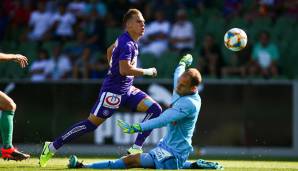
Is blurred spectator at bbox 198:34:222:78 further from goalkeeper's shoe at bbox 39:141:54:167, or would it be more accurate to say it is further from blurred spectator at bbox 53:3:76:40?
goalkeeper's shoe at bbox 39:141:54:167

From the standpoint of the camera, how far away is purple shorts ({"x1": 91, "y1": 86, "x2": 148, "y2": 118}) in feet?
40.5

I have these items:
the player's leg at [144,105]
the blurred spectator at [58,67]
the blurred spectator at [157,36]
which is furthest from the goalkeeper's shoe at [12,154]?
the blurred spectator at [157,36]

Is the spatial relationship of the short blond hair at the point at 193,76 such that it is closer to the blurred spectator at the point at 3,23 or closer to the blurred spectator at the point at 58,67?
the blurred spectator at the point at 58,67

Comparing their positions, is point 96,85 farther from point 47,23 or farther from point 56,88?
point 47,23

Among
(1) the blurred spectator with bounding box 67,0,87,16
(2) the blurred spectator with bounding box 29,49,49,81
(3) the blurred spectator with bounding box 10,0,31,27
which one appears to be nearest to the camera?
(2) the blurred spectator with bounding box 29,49,49,81

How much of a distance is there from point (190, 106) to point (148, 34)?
10147 millimetres

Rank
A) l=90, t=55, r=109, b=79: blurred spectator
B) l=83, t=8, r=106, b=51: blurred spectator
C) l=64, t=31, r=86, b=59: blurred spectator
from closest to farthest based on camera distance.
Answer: l=90, t=55, r=109, b=79: blurred spectator < l=64, t=31, r=86, b=59: blurred spectator < l=83, t=8, r=106, b=51: blurred spectator

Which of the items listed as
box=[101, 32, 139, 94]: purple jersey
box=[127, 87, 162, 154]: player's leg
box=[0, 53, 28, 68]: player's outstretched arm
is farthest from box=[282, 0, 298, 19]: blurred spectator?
box=[0, 53, 28, 68]: player's outstretched arm

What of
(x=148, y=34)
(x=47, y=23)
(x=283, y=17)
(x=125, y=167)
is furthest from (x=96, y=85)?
(x=125, y=167)

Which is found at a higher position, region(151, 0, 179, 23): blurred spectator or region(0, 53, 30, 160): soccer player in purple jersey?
region(151, 0, 179, 23): blurred spectator

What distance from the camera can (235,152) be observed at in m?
18.1

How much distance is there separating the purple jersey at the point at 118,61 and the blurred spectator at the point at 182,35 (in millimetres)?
7501

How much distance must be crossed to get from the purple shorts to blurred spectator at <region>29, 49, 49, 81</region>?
7.08 m

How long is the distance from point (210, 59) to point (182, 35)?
1.20 meters
